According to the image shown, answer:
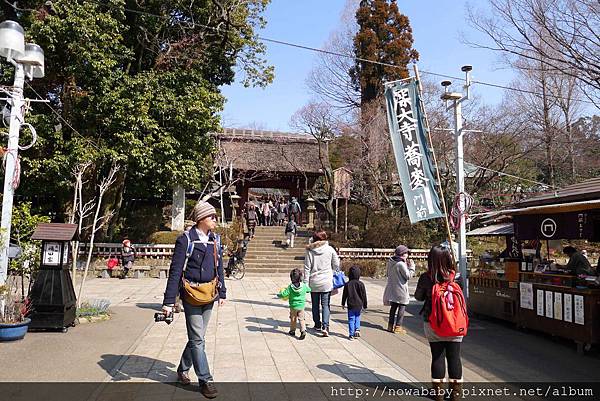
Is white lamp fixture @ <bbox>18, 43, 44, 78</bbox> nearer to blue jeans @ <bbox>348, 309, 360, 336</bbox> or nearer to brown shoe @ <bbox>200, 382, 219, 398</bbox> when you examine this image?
brown shoe @ <bbox>200, 382, 219, 398</bbox>

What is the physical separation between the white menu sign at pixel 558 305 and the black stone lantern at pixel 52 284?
8.04m

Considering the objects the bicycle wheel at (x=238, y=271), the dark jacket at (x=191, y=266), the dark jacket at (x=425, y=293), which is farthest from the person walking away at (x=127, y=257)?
the dark jacket at (x=425, y=293)

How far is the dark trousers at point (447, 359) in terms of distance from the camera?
4.30 m

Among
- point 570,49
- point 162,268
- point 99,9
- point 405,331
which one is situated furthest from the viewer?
point 162,268

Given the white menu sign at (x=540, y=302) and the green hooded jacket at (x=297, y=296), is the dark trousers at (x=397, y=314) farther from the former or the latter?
the white menu sign at (x=540, y=302)

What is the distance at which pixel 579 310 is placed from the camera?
21.2 ft

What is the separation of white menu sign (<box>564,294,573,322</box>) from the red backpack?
3461 mm

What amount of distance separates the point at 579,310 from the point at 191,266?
574 centimetres

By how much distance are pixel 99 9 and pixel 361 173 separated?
42.1ft

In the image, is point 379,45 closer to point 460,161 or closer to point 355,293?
point 460,161

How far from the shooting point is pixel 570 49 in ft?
23.4

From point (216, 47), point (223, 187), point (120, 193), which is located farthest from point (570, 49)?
point (223, 187)

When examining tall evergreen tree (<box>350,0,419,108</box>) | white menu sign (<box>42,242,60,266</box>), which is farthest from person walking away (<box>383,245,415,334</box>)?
tall evergreen tree (<box>350,0,419,108</box>)

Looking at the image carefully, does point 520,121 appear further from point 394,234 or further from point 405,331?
point 405,331
